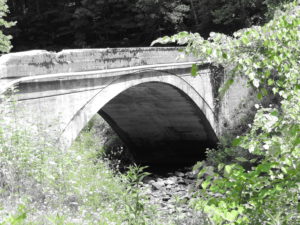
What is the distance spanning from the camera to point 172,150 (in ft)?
57.5

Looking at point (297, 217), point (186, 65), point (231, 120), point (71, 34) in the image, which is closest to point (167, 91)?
point (186, 65)

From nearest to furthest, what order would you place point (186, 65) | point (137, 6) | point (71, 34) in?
point (186, 65) → point (137, 6) → point (71, 34)

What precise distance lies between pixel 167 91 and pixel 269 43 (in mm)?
11058

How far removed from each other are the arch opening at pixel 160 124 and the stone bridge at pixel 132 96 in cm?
3

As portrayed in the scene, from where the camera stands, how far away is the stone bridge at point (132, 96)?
6.67 m

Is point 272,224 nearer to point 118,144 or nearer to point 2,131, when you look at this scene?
point 2,131

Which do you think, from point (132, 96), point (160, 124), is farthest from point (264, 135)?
point (160, 124)

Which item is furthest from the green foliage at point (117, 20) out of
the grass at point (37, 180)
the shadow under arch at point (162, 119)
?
the grass at point (37, 180)

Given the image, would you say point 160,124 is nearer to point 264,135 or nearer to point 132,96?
point 132,96

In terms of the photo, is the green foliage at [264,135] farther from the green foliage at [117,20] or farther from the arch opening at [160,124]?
the green foliage at [117,20]

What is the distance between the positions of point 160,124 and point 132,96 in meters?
2.81

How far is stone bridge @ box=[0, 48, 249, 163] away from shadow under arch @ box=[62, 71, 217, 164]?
30 mm

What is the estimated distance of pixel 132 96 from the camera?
13.9 m

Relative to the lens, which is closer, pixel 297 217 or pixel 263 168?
pixel 263 168
